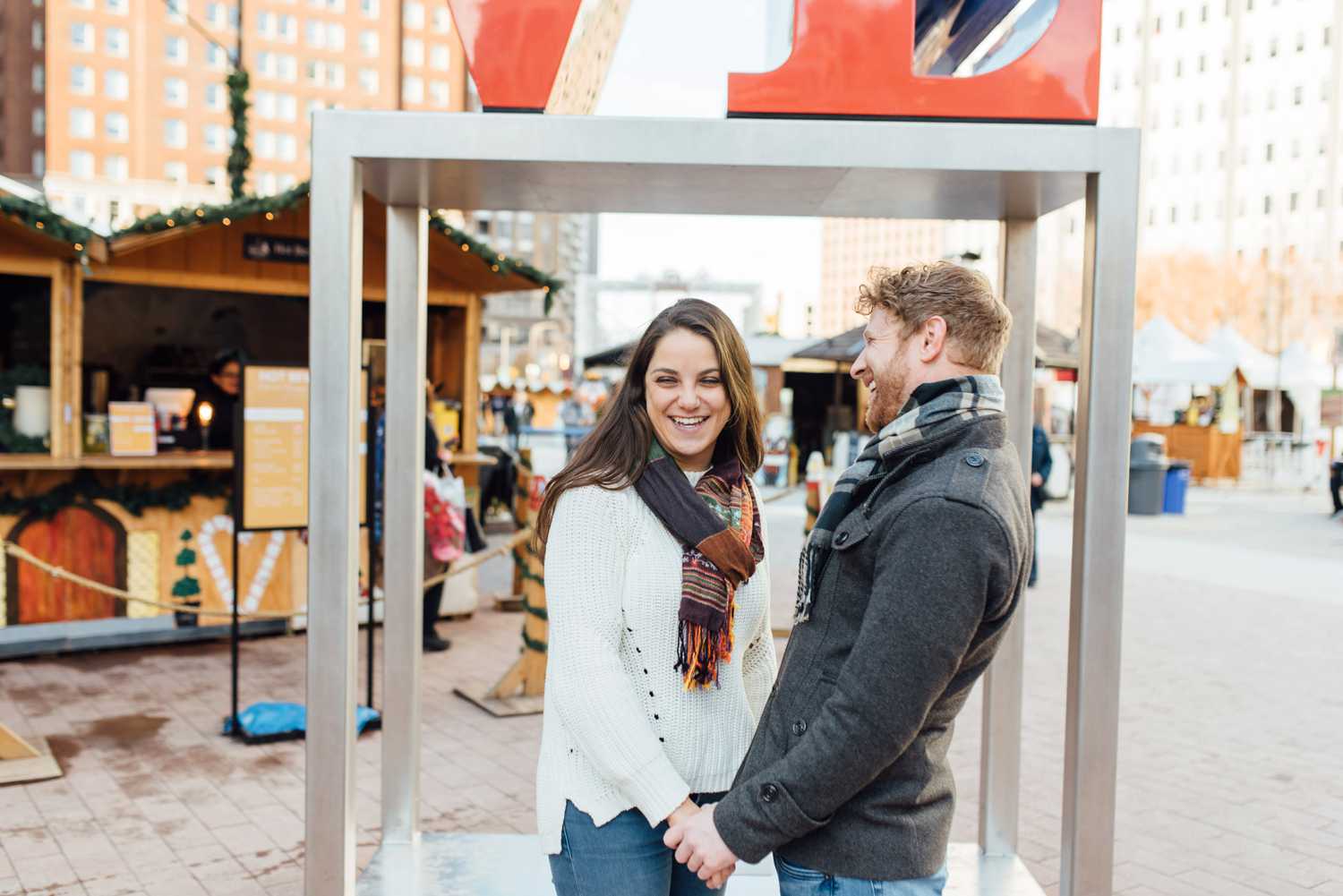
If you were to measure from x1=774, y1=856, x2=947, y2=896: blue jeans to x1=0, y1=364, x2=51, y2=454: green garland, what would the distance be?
6.89 meters

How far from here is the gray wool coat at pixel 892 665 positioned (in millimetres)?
1559

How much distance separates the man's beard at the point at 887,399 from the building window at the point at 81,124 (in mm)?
95094

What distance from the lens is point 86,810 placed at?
14.7 feet

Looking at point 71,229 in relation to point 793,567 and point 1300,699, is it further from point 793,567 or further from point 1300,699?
point 1300,699

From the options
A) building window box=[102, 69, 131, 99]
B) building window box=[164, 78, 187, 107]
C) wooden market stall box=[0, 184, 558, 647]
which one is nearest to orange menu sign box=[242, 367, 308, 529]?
wooden market stall box=[0, 184, 558, 647]

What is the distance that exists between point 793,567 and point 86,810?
7677 millimetres

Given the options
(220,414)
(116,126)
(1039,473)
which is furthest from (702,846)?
(116,126)

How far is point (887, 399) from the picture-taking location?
71.4 inches

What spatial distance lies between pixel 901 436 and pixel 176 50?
339 ft

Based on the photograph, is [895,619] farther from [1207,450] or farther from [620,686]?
[1207,450]

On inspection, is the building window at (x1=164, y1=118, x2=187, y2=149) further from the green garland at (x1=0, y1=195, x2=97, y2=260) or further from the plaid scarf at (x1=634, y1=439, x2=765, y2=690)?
the plaid scarf at (x1=634, y1=439, x2=765, y2=690)

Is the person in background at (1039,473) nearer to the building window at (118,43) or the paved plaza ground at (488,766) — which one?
the paved plaza ground at (488,766)

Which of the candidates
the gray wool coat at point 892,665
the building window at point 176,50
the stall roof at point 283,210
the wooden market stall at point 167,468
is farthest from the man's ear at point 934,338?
the building window at point 176,50

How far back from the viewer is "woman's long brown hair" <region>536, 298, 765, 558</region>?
2020 mm
